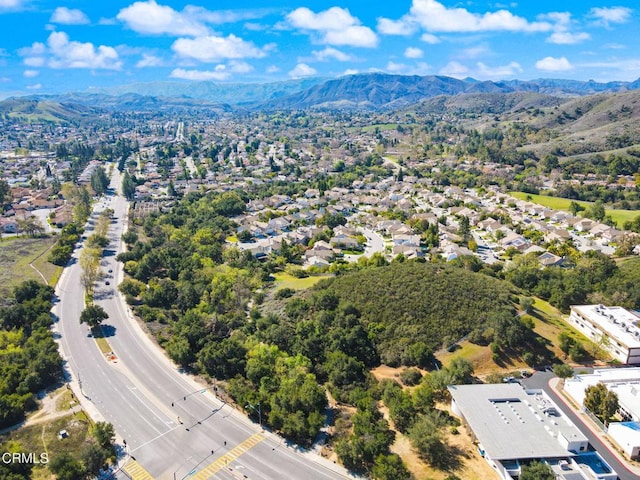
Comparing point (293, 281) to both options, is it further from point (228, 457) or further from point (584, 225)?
point (584, 225)

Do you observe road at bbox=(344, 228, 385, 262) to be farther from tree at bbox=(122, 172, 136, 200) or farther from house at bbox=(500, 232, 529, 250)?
tree at bbox=(122, 172, 136, 200)

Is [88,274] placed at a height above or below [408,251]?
below

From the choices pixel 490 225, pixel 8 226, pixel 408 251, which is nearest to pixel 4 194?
pixel 8 226

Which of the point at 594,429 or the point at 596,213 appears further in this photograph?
the point at 596,213

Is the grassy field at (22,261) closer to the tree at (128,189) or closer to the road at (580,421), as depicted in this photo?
the tree at (128,189)

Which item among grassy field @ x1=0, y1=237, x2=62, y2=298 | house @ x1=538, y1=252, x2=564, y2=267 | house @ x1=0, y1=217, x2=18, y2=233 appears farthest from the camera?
house @ x1=0, y1=217, x2=18, y2=233

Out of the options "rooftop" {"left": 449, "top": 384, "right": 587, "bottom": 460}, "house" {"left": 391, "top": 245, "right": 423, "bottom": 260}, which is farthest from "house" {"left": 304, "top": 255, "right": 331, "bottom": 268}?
"rooftop" {"left": 449, "top": 384, "right": 587, "bottom": 460}

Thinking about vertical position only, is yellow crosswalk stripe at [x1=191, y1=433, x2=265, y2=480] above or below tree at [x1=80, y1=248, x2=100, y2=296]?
below
